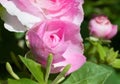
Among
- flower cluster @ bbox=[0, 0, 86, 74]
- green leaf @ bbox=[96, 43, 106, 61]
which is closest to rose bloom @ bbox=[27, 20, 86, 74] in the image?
flower cluster @ bbox=[0, 0, 86, 74]

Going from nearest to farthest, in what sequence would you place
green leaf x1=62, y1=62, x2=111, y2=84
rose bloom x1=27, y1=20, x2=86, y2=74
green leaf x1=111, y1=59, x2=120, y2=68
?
rose bloom x1=27, y1=20, x2=86, y2=74, green leaf x1=62, y1=62, x2=111, y2=84, green leaf x1=111, y1=59, x2=120, y2=68

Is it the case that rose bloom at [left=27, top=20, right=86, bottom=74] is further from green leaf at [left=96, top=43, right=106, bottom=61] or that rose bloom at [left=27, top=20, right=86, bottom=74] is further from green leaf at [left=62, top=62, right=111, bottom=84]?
green leaf at [left=96, top=43, right=106, bottom=61]

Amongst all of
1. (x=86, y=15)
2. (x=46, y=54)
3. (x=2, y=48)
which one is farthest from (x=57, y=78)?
(x=86, y=15)

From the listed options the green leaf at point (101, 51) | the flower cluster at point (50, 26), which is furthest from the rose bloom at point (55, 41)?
the green leaf at point (101, 51)

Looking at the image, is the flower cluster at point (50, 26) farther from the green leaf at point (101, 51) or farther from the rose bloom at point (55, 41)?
the green leaf at point (101, 51)

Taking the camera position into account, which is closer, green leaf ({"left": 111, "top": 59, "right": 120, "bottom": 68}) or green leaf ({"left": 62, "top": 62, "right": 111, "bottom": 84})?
green leaf ({"left": 62, "top": 62, "right": 111, "bottom": 84})

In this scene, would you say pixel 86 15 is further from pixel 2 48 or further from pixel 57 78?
pixel 57 78
